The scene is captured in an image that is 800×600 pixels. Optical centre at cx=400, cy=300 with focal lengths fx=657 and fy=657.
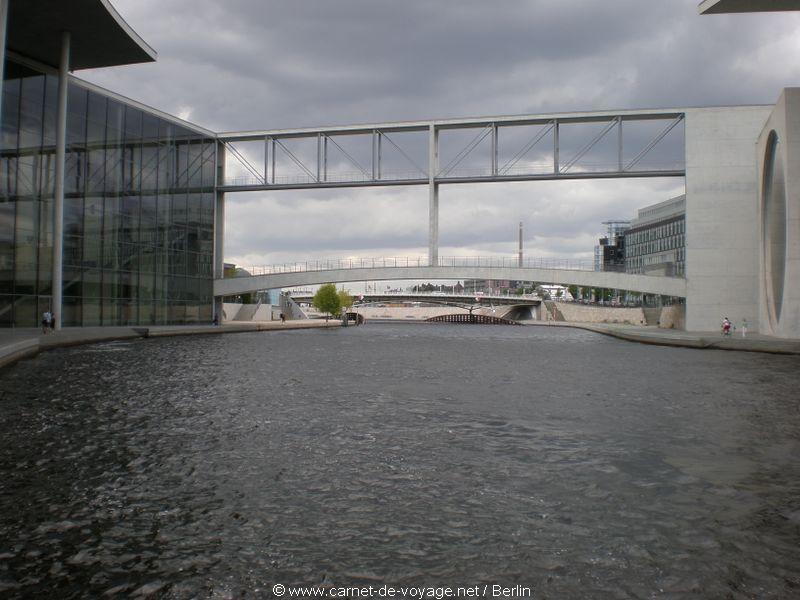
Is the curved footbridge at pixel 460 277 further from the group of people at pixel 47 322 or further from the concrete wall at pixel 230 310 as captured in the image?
the group of people at pixel 47 322

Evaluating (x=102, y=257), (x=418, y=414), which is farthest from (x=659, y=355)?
(x=102, y=257)

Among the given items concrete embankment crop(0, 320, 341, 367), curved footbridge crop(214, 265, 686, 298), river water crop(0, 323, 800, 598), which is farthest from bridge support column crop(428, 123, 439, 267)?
river water crop(0, 323, 800, 598)

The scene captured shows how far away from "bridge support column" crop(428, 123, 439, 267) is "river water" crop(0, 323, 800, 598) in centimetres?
4028

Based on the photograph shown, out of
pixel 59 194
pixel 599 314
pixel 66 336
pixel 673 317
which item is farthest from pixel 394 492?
pixel 599 314

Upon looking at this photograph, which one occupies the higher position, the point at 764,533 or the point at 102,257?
the point at 102,257

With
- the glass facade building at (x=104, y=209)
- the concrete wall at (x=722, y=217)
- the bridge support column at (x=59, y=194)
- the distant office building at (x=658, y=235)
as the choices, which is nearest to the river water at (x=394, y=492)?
the bridge support column at (x=59, y=194)

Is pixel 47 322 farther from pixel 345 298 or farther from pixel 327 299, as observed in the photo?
pixel 345 298

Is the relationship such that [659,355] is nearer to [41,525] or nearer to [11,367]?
[11,367]

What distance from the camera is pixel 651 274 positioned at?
51406mm

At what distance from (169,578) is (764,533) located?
18.3 feet

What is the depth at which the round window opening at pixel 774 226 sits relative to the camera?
38.1m

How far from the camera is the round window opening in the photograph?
38.1m

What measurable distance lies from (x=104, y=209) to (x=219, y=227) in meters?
17.4

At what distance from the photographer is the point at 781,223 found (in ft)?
129
